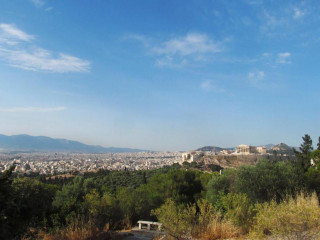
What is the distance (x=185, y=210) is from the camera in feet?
21.7

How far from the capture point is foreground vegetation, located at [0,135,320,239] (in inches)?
183

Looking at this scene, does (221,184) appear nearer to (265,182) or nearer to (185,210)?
(265,182)

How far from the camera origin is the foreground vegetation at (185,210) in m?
4.65

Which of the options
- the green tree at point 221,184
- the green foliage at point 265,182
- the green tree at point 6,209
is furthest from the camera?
the green tree at point 221,184

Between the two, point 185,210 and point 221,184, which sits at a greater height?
point 185,210


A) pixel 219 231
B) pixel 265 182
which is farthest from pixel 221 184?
pixel 219 231

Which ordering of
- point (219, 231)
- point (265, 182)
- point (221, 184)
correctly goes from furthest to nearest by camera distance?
point (221, 184), point (265, 182), point (219, 231)

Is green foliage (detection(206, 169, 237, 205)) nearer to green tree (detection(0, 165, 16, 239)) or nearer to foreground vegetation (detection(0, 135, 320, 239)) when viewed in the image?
foreground vegetation (detection(0, 135, 320, 239))

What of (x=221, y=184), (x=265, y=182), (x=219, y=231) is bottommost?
(x=219, y=231)

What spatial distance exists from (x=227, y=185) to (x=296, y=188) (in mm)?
3476

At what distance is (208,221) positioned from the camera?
7047mm

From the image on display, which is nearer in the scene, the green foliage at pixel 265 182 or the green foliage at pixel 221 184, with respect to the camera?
the green foliage at pixel 265 182

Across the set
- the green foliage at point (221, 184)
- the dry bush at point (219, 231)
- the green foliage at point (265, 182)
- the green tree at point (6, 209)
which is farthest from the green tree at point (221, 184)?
the green tree at point (6, 209)

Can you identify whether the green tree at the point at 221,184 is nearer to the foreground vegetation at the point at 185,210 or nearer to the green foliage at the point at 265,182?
the foreground vegetation at the point at 185,210
